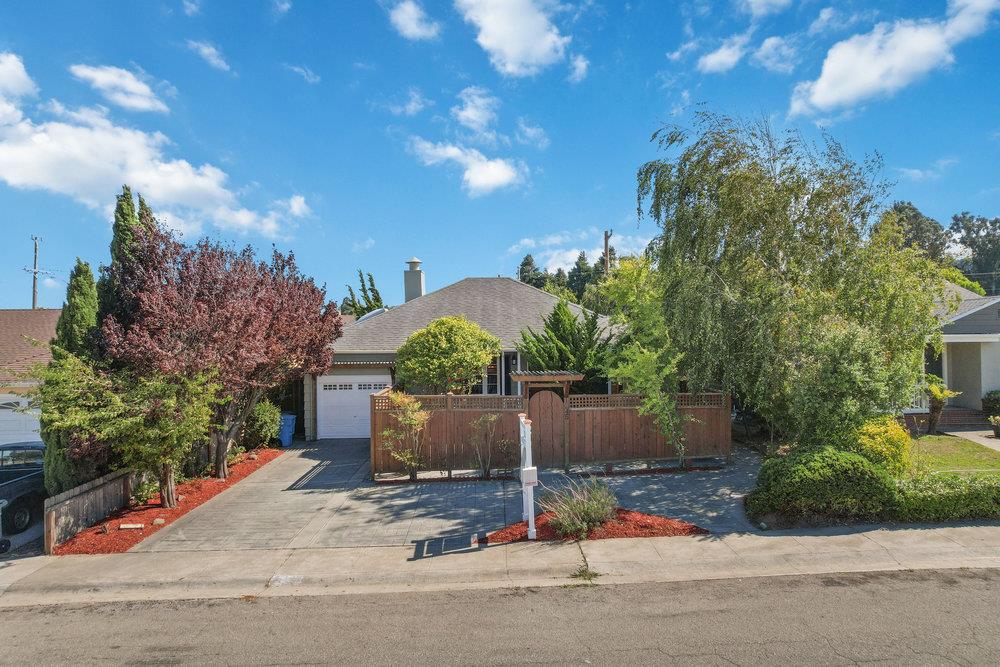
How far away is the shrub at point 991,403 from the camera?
1447cm

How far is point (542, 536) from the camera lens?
7375mm

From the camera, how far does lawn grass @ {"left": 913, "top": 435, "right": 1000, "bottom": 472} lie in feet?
33.7

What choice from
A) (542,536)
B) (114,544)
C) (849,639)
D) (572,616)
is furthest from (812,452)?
(114,544)

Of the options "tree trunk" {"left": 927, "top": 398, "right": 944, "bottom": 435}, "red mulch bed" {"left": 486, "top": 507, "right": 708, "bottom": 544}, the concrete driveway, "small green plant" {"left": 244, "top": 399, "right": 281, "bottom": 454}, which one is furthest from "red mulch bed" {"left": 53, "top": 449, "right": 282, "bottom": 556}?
"tree trunk" {"left": 927, "top": 398, "right": 944, "bottom": 435}

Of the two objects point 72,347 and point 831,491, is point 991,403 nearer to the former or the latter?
point 831,491

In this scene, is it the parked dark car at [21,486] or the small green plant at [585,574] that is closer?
the small green plant at [585,574]

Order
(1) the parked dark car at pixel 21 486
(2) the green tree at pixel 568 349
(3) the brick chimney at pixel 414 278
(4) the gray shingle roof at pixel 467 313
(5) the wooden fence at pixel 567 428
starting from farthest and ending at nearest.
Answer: (3) the brick chimney at pixel 414 278, (4) the gray shingle roof at pixel 467 313, (2) the green tree at pixel 568 349, (5) the wooden fence at pixel 567 428, (1) the parked dark car at pixel 21 486

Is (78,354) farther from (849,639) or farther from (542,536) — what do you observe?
(849,639)

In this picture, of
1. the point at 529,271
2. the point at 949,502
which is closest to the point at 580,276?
the point at 529,271

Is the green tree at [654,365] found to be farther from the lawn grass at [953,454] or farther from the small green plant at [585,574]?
the small green plant at [585,574]

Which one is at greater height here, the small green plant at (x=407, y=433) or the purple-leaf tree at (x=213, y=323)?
the purple-leaf tree at (x=213, y=323)

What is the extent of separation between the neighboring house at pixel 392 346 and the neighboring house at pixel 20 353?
7095 millimetres

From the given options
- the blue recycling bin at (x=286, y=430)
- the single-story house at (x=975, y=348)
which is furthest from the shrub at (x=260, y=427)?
the single-story house at (x=975, y=348)

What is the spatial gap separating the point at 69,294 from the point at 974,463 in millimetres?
17758
